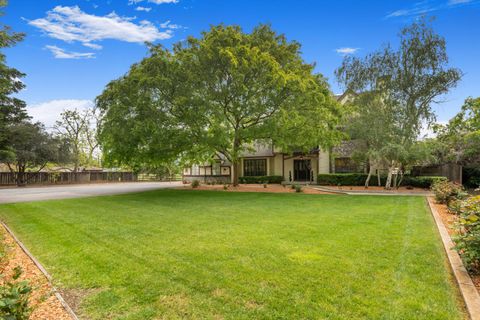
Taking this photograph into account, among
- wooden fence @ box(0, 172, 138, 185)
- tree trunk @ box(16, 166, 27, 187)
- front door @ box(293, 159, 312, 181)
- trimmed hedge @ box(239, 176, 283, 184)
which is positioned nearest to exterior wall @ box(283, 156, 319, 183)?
front door @ box(293, 159, 312, 181)

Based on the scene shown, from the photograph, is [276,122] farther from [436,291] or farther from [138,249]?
[436,291]

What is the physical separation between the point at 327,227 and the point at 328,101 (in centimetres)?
1159

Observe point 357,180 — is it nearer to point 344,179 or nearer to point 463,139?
point 344,179

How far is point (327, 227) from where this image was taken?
7.20 m

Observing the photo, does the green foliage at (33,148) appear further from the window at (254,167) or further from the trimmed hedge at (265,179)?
the trimmed hedge at (265,179)

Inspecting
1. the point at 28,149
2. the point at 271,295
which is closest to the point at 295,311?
the point at 271,295

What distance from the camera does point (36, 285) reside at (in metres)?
3.84

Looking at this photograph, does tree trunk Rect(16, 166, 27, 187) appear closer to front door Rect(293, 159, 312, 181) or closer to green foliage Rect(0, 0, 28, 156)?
green foliage Rect(0, 0, 28, 156)

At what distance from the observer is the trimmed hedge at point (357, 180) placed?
18603 millimetres

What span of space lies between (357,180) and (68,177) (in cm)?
3151

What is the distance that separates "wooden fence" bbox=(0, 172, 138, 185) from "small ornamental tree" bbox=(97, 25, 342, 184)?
20.2 meters

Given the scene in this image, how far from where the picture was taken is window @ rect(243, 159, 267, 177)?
27047 mm

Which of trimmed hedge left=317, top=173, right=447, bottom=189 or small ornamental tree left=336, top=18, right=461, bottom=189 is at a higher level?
small ornamental tree left=336, top=18, right=461, bottom=189

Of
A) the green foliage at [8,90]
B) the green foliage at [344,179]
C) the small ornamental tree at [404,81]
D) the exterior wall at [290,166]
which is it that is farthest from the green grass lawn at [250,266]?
the exterior wall at [290,166]
